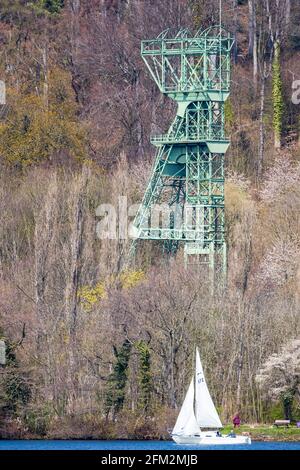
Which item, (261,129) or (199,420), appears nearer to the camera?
(199,420)

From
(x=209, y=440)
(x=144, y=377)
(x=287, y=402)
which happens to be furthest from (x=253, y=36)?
(x=209, y=440)

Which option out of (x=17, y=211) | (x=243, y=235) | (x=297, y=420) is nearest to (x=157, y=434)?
(x=297, y=420)

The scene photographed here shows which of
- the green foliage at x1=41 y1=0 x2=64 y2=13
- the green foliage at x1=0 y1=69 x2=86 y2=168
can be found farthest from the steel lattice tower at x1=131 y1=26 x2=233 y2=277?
the green foliage at x1=41 y1=0 x2=64 y2=13

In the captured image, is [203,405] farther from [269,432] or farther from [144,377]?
[144,377]

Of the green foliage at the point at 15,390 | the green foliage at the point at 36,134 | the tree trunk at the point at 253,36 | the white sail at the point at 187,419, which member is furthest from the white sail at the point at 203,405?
the tree trunk at the point at 253,36

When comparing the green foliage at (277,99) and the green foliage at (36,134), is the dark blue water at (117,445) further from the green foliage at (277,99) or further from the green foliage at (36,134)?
the green foliage at (277,99)
